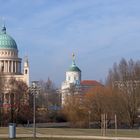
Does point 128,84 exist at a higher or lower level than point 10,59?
lower

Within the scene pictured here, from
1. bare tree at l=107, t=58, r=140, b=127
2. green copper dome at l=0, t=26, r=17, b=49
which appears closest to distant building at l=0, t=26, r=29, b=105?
green copper dome at l=0, t=26, r=17, b=49

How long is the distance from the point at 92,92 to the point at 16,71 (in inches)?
3160

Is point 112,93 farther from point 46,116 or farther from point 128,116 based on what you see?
point 46,116

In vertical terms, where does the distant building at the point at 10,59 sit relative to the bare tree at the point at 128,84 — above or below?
above

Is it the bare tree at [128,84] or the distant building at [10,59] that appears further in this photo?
the distant building at [10,59]

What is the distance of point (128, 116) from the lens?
88.3 m

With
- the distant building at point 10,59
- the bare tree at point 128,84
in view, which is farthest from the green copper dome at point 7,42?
the bare tree at point 128,84

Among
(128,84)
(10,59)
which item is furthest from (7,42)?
(128,84)

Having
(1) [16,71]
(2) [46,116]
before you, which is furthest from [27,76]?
(2) [46,116]

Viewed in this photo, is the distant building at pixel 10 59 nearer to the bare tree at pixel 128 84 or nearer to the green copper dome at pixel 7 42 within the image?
the green copper dome at pixel 7 42

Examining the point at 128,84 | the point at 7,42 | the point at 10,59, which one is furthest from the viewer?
the point at 7,42

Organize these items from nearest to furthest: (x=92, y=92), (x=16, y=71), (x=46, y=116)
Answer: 1. (x=92, y=92)
2. (x=46, y=116)
3. (x=16, y=71)

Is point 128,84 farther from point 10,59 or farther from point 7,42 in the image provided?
point 7,42

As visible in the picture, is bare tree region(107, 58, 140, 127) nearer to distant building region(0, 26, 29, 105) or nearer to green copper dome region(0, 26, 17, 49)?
distant building region(0, 26, 29, 105)
